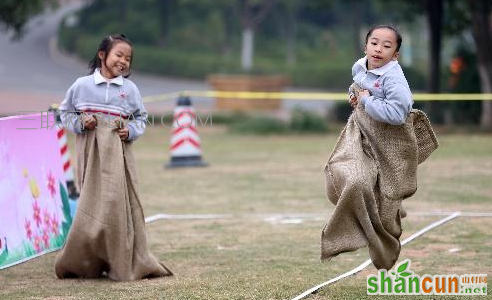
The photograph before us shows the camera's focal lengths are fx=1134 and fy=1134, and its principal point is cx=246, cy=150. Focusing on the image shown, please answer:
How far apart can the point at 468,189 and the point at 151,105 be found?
67.5 feet

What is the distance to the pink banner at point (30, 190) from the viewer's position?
8.26m

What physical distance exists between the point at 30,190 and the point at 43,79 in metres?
32.3

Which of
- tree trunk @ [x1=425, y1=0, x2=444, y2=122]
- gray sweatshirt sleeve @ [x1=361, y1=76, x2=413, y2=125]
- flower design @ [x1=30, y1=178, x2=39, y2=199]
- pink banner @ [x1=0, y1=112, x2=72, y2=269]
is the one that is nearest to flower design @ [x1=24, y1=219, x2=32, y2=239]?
pink banner @ [x1=0, y1=112, x2=72, y2=269]

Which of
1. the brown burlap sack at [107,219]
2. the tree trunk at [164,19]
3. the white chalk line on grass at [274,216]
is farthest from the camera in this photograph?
the tree trunk at [164,19]

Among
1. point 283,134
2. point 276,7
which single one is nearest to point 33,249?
point 283,134

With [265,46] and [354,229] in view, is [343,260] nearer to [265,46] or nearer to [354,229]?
[354,229]

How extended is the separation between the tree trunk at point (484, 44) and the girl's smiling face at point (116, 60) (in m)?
15.4

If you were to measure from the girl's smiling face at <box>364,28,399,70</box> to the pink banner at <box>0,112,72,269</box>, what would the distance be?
9.16 feet

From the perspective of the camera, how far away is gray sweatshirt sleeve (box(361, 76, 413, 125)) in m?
7.02

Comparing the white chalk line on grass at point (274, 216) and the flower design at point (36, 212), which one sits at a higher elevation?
the flower design at point (36, 212)

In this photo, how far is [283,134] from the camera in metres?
23.9

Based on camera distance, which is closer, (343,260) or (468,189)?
(343,260)

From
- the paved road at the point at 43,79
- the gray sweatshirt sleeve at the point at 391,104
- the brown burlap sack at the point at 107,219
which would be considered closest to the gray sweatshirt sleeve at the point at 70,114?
the brown burlap sack at the point at 107,219

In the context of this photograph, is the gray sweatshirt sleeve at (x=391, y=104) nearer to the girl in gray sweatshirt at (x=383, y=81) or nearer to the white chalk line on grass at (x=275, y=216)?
the girl in gray sweatshirt at (x=383, y=81)
